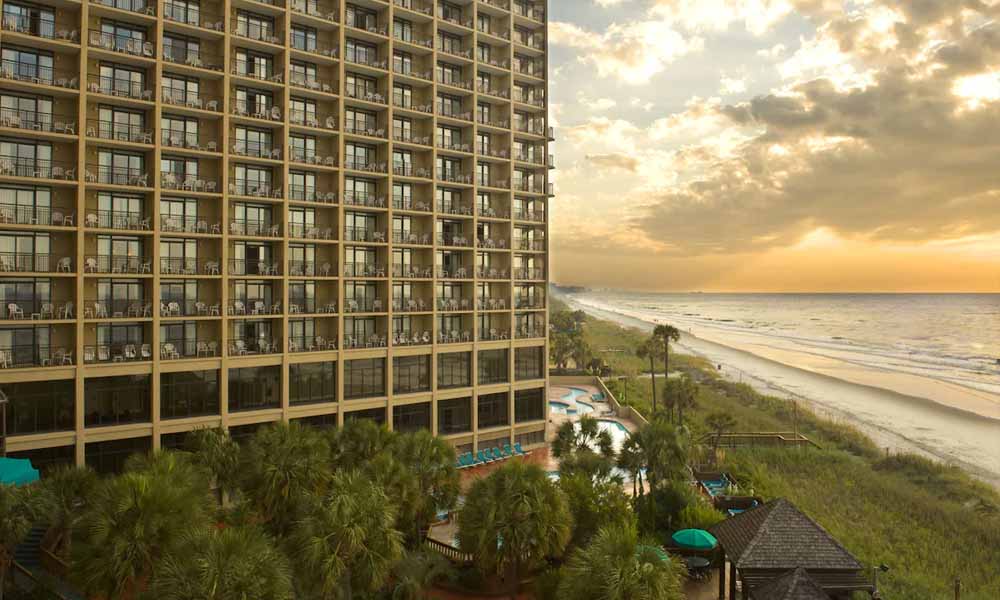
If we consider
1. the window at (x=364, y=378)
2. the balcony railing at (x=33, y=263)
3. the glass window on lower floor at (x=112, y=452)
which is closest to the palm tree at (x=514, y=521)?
the window at (x=364, y=378)

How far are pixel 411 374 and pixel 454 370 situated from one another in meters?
3.30

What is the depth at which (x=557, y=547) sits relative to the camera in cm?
2002

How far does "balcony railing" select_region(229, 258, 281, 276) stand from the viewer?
37138 millimetres

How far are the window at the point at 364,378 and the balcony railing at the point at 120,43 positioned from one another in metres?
20.7

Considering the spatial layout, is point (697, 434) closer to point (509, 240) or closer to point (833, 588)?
point (509, 240)

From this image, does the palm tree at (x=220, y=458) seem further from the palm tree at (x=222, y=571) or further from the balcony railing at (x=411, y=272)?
the balcony railing at (x=411, y=272)

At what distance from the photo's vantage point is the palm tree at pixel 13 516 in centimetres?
1800

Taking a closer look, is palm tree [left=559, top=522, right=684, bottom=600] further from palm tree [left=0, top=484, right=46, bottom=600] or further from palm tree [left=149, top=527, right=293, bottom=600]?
palm tree [left=0, top=484, right=46, bottom=600]

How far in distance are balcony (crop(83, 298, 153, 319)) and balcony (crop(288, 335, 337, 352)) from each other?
26.6 ft

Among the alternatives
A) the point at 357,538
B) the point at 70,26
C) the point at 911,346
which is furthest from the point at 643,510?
the point at 911,346

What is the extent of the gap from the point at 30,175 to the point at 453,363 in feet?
85.0

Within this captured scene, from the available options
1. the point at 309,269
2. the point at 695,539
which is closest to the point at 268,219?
the point at 309,269

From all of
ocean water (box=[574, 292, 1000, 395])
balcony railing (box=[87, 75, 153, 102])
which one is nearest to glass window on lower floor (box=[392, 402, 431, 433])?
balcony railing (box=[87, 75, 153, 102])

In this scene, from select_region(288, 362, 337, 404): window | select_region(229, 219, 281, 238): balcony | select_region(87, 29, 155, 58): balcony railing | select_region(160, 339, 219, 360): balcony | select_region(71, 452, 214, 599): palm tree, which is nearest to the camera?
select_region(71, 452, 214, 599): palm tree
